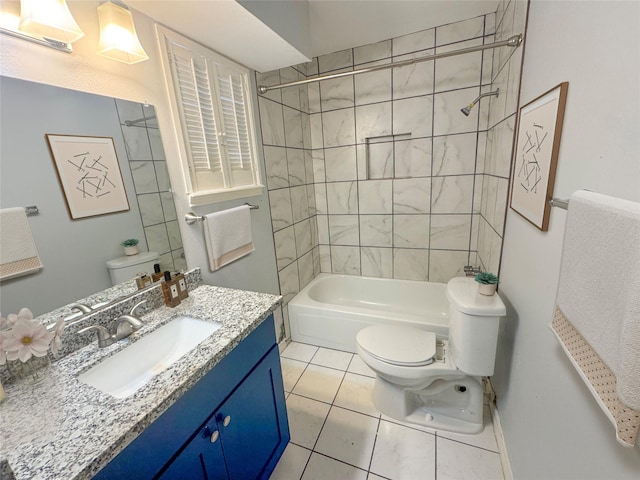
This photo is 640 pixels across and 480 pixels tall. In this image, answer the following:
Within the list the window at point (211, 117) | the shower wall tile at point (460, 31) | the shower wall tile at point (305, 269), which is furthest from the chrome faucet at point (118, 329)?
the shower wall tile at point (460, 31)

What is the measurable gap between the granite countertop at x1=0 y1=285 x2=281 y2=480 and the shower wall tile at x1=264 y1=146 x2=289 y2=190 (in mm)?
1213

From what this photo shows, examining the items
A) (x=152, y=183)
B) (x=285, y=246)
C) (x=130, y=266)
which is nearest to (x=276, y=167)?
(x=285, y=246)

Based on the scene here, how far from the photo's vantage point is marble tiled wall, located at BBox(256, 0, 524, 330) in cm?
193

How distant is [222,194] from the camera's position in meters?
1.49

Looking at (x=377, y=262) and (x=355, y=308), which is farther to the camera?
(x=377, y=262)

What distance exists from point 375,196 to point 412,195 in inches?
12.2

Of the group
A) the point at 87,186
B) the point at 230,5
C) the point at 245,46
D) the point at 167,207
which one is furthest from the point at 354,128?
the point at 87,186

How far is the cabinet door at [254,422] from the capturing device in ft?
3.17

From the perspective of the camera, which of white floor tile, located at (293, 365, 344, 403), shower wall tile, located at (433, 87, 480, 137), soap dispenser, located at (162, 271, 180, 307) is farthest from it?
shower wall tile, located at (433, 87, 480, 137)

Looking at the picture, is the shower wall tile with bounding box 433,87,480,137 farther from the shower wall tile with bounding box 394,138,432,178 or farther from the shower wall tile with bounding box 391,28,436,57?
the shower wall tile with bounding box 391,28,436,57

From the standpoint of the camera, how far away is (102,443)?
1.89 feet

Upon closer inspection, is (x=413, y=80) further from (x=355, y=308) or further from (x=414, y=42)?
(x=355, y=308)

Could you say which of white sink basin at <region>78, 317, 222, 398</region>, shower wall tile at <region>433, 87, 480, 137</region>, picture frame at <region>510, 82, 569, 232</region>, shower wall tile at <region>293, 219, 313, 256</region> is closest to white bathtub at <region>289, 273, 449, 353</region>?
shower wall tile at <region>293, 219, 313, 256</region>

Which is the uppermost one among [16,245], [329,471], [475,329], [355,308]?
[16,245]
